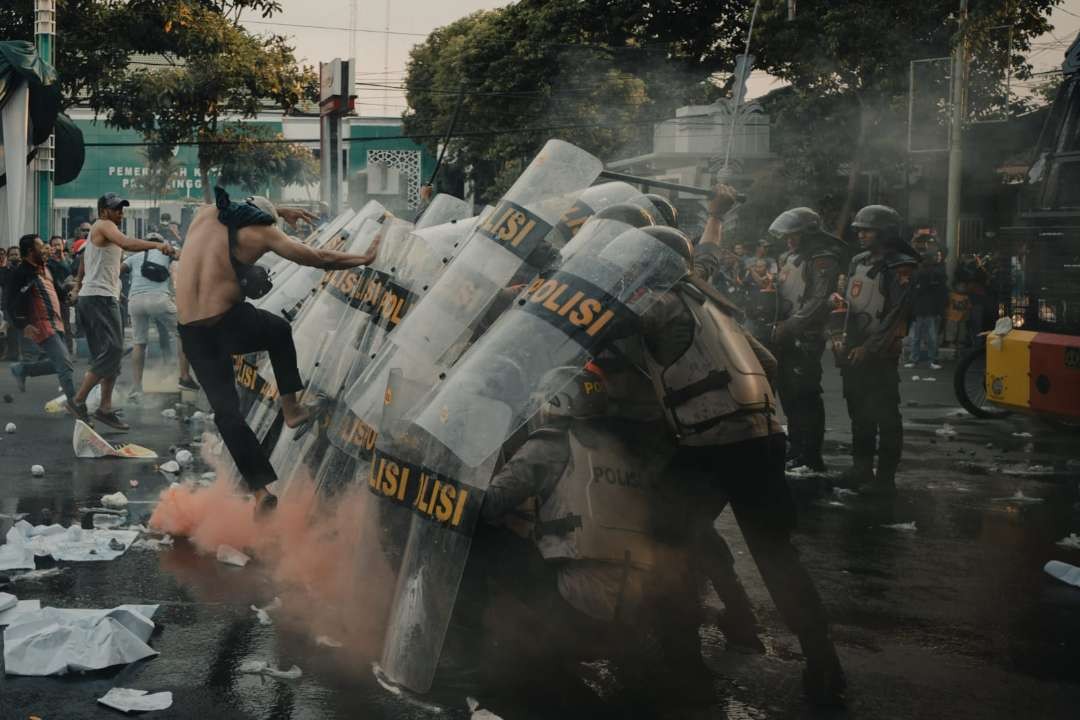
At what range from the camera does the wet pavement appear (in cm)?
429

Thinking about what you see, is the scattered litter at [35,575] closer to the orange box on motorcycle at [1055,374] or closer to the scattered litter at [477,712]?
the scattered litter at [477,712]

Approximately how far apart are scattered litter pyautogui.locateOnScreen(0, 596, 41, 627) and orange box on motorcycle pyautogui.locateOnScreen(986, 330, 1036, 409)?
6.29 meters

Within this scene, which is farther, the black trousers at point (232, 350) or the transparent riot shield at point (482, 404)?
the black trousers at point (232, 350)

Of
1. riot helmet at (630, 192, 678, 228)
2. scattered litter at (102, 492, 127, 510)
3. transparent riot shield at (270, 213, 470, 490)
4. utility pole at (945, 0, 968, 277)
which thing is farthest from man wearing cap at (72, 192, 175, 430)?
utility pole at (945, 0, 968, 277)

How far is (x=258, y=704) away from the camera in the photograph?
423cm

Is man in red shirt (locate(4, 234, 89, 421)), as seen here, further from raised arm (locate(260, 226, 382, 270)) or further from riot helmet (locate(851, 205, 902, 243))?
riot helmet (locate(851, 205, 902, 243))

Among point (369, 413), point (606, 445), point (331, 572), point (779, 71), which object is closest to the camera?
point (606, 445)

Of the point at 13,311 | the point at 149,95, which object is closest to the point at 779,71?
the point at 149,95

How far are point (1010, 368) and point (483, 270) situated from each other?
5050 millimetres

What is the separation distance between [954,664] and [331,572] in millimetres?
2609

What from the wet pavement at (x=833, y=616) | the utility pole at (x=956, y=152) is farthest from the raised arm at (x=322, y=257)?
the utility pole at (x=956, y=152)

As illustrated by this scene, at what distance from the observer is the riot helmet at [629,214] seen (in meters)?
4.83

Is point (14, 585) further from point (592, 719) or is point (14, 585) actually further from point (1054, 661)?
point (1054, 661)

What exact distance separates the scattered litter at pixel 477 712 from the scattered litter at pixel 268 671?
659 mm
